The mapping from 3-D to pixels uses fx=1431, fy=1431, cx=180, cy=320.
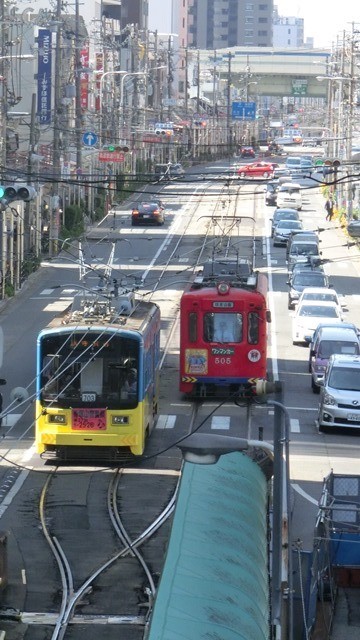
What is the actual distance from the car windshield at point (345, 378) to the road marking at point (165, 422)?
10.9ft

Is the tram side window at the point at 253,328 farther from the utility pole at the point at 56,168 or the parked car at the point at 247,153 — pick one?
the parked car at the point at 247,153

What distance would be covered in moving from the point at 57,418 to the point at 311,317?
55.5ft

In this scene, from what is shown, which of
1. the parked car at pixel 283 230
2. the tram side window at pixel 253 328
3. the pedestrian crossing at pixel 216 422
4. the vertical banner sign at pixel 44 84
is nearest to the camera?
the pedestrian crossing at pixel 216 422

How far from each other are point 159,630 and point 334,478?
27.5 feet

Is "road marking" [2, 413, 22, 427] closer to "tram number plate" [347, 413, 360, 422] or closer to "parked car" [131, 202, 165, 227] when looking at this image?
"tram number plate" [347, 413, 360, 422]

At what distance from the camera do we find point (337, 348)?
33750 mm

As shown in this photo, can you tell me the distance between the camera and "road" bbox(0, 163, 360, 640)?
24.0 m

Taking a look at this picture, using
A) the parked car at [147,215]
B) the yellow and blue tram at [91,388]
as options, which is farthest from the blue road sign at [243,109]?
the yellow and blue tram at [91,388]

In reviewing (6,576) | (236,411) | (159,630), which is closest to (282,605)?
(159,630)

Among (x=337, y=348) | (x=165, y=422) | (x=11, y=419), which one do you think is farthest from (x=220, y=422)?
(x=337, y=348)

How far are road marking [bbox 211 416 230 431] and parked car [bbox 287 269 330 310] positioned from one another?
54.3 ft

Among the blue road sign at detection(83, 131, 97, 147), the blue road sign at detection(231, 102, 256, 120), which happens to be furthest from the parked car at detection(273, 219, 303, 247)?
the blue road sign at detection(231, 102, 256, 120)

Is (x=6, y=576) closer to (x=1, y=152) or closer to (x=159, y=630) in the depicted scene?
(x=159, y=630)

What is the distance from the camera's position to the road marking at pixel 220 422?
29.0m
